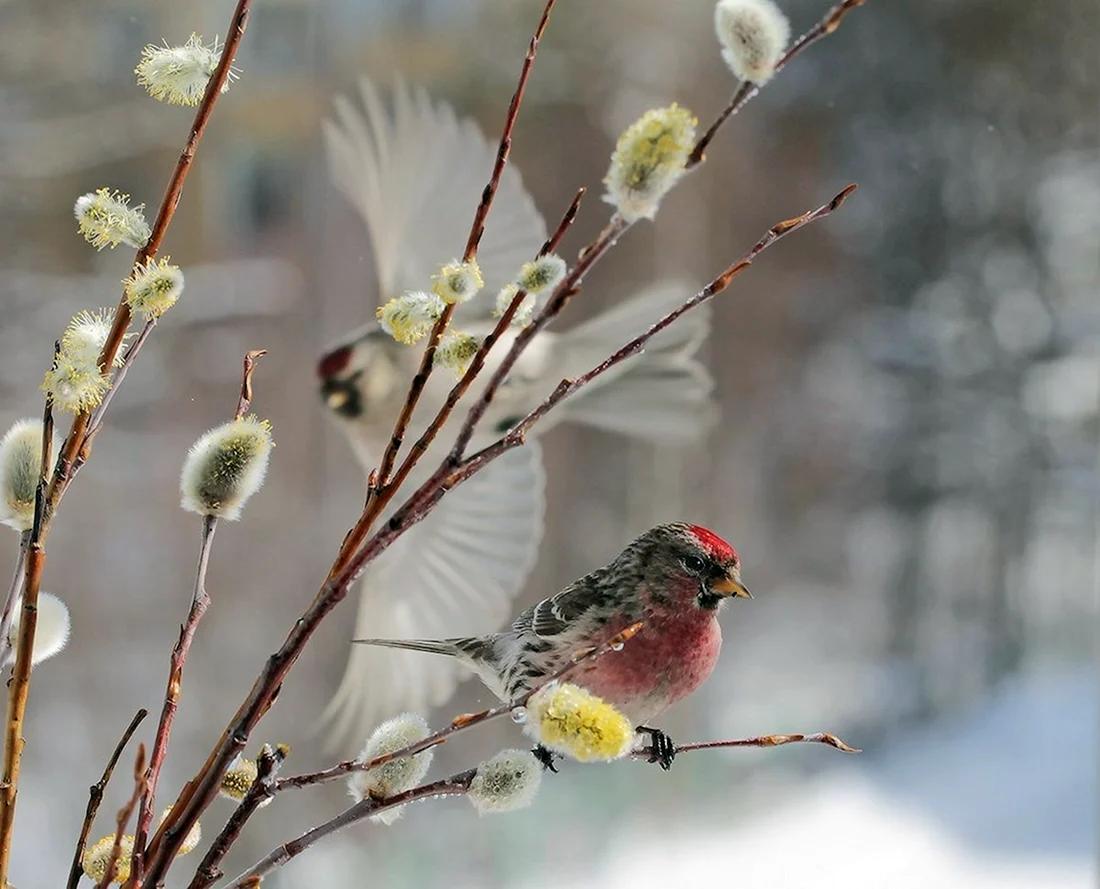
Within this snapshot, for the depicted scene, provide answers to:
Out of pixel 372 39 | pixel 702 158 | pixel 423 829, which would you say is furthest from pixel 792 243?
pixel 702 158

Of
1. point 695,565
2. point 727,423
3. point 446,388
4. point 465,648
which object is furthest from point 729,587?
point 727,423

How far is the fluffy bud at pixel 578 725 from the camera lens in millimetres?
258

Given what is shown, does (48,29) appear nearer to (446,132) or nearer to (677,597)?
(446,132)

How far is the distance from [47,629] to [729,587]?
231mm

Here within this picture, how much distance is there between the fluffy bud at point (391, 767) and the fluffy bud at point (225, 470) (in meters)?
0.08

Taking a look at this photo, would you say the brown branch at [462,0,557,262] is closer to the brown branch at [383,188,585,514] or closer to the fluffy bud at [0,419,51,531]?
the brown branch at [383,188,585,514]

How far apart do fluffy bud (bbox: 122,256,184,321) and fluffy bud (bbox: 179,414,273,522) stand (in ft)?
0.12

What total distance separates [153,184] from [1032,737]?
110cm

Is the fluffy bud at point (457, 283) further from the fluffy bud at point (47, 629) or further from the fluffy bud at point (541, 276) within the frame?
the fluffy bud at point (47, 629)

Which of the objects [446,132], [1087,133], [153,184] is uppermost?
[1087,133]

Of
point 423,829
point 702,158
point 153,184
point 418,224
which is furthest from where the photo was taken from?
point 423,829

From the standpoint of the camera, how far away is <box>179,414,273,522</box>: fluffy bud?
12.1 inches

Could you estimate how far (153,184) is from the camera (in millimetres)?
1039

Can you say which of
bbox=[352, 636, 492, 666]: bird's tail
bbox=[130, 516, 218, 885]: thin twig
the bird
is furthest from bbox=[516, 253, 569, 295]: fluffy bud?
the bird
